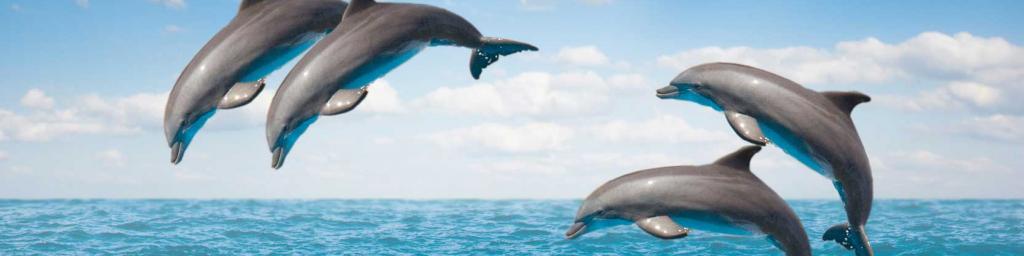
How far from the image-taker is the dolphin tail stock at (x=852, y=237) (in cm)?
648

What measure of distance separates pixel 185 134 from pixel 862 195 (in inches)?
205

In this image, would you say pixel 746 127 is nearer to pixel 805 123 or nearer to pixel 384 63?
pixel 805 123

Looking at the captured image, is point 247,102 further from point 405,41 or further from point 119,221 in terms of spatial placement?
point 119,221

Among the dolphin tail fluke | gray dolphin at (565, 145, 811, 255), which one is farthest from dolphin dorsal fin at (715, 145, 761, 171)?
the dolphin tail fluke

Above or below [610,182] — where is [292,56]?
above

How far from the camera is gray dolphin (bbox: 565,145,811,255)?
21.3 ft

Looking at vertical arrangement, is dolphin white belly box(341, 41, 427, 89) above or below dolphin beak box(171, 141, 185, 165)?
above

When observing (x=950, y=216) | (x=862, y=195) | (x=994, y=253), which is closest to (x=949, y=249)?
(x=994, y=253)

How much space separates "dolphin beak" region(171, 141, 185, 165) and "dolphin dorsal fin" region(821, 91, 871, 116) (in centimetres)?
497

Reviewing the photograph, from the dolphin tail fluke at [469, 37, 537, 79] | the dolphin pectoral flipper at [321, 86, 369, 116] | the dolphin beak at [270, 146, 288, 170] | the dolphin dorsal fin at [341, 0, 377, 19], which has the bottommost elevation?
the dolphin beak at [270, 146, 288, 170]

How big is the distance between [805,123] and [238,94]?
4173mm

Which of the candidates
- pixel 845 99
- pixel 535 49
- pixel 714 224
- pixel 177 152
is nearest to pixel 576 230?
pixel 714 224

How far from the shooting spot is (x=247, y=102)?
6.11 meters

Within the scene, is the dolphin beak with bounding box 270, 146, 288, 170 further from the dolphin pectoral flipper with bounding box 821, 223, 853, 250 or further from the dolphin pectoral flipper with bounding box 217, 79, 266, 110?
the dolphin pectoral flipper with bounding box 821, 223, 853, 250
